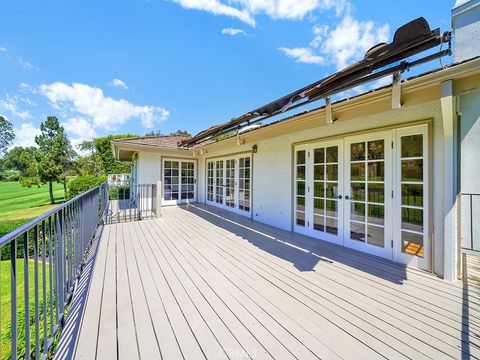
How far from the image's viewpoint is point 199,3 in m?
6.28

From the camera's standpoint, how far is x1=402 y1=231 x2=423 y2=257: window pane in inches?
126

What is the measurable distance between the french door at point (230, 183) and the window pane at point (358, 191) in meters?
3.38

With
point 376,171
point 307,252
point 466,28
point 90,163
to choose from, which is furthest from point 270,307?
point 90,163

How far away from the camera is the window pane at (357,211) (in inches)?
152

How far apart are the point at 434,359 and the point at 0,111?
59.3m

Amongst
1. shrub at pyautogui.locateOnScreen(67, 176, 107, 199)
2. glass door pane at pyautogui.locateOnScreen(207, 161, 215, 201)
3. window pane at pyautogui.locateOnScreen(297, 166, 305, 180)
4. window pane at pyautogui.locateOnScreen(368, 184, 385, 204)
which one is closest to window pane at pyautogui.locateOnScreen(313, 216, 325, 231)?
window pane at pyautogui.locateOnScreen(297, 166, 305, 180)

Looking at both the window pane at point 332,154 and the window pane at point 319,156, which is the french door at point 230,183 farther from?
the window pane at point 332,154

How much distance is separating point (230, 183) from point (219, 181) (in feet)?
2.62

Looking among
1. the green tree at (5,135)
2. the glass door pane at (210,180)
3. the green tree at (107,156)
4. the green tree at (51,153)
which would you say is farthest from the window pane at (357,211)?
the green tree at (5,135)

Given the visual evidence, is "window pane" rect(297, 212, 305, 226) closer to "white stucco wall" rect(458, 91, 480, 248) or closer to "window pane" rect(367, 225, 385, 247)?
"window pane" rect(367, 225, 385, 247)

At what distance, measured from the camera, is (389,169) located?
11.4 ft

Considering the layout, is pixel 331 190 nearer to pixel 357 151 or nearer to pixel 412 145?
pixel 357 151

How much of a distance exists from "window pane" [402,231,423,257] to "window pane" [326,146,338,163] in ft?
5.57

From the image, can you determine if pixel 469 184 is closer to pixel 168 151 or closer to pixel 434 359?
pixel 434 359
